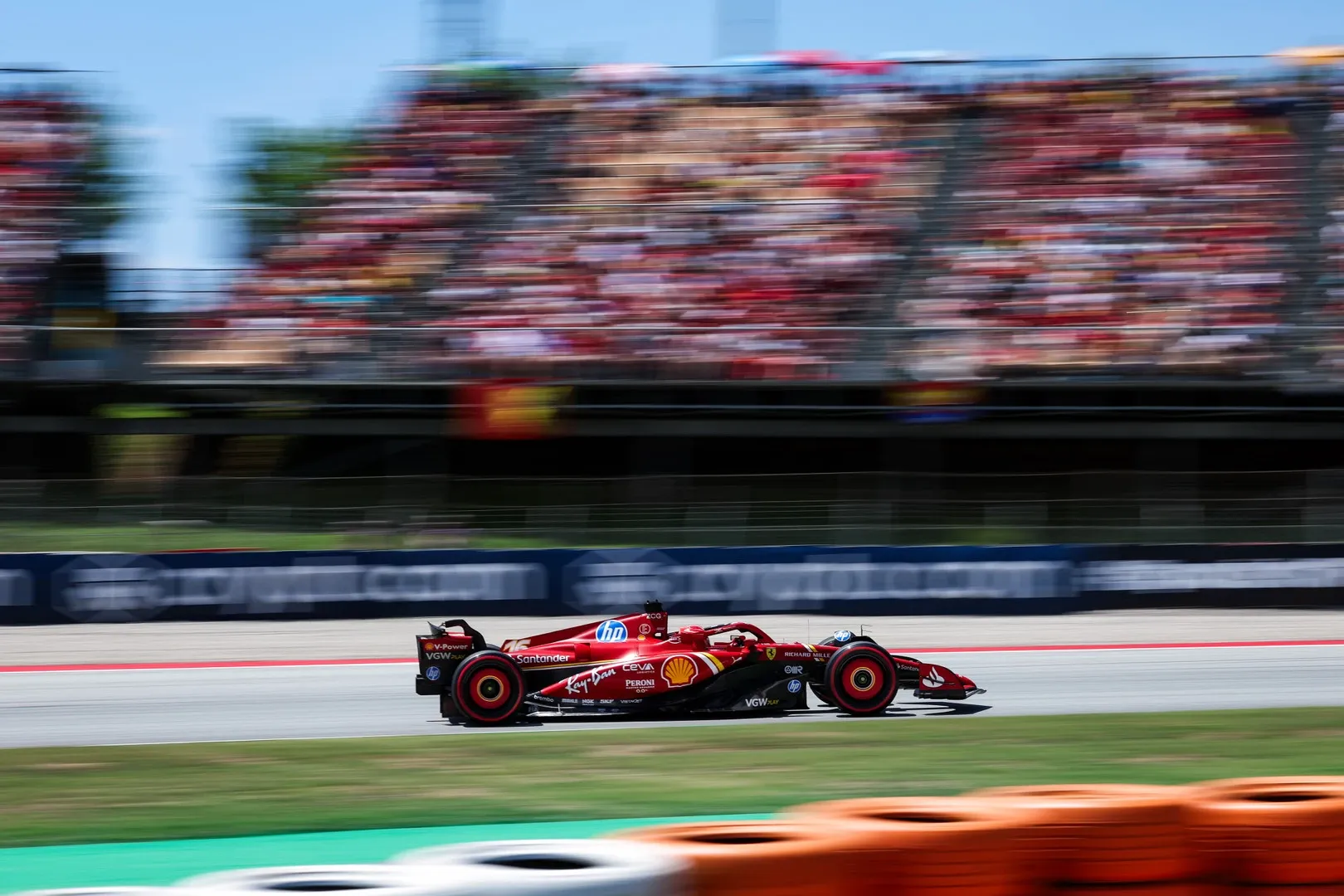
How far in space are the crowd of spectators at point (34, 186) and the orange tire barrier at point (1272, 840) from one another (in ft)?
57.8

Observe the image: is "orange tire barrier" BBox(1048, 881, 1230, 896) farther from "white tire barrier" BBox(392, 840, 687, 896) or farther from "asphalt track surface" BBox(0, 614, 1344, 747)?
"asphalt track surface" BBox(0, 614, 1344, 747)

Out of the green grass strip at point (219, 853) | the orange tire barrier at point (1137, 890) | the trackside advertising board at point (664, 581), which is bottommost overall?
the orange tire barrier at point (1137, 890)

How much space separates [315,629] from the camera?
51.4 ft

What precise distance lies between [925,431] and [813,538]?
110 inches

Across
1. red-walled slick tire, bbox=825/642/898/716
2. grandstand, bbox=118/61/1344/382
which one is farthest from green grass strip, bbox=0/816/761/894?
grandstand, bbox=118/61/1344/382

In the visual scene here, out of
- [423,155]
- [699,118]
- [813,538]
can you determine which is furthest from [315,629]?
[699,118]

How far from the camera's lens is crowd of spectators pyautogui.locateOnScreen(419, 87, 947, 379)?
19266mm

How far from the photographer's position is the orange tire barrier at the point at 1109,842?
5168mm

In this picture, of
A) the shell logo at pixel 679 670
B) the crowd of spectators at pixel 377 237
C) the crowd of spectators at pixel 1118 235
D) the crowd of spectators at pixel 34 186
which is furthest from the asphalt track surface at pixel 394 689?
the crowd of spectators at pixel 34 186

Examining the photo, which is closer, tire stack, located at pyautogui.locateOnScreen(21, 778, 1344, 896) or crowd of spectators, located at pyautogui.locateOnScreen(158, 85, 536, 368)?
tire stack, located at pyautogui.locateOnScreen(21, 778, 1344, 896)

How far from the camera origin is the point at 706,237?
20562 millimetres

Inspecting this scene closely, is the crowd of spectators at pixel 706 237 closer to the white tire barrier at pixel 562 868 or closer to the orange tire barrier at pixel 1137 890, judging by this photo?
the orange tire barrier at pixel 1137 890

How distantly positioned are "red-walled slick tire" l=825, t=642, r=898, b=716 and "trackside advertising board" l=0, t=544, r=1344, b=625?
20.8ft

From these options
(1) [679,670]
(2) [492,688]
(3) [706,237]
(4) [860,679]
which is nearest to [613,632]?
(1) [679,670]
